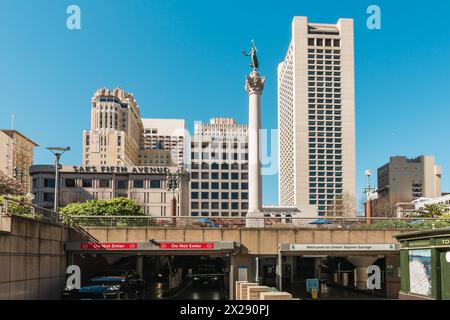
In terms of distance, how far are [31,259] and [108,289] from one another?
14.9 feet

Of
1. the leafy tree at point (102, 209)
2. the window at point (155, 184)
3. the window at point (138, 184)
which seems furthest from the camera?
the window at point (155, 184)

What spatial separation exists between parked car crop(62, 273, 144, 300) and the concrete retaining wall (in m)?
1.89

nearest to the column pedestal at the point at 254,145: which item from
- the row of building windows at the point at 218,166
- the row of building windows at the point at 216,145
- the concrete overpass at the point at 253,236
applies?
the concrete overpass at the point at 253,236

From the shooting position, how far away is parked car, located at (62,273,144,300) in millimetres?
27250

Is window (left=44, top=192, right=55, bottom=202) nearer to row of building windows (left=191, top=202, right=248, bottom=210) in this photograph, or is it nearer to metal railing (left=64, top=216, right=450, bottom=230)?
row of building windows (left=191, top=202, right=248, bottom=210)

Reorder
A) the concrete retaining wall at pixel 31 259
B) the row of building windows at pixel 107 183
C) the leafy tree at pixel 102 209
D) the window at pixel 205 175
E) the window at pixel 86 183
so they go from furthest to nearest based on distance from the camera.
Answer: the window at pixel 205 175, the window at pixel 86 183, the row of building windows at pixel 107 183, the leafy tree at pixel 102 209, the concrete retaining wall at pixel 31 259

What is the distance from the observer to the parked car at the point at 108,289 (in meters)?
27.2

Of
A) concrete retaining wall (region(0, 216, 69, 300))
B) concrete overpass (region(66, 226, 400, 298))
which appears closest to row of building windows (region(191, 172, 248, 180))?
concrete overpass (region(66, 226, 400, 298))

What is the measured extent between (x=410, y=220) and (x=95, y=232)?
23.4 meters

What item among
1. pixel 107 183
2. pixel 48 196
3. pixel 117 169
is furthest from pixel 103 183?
pixel 48 196

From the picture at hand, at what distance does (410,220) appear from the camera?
40.3 meters

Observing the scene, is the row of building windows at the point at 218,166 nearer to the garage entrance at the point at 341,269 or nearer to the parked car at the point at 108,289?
the garage entrance at the point at 341,269

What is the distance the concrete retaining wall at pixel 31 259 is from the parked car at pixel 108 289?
6.20ft
